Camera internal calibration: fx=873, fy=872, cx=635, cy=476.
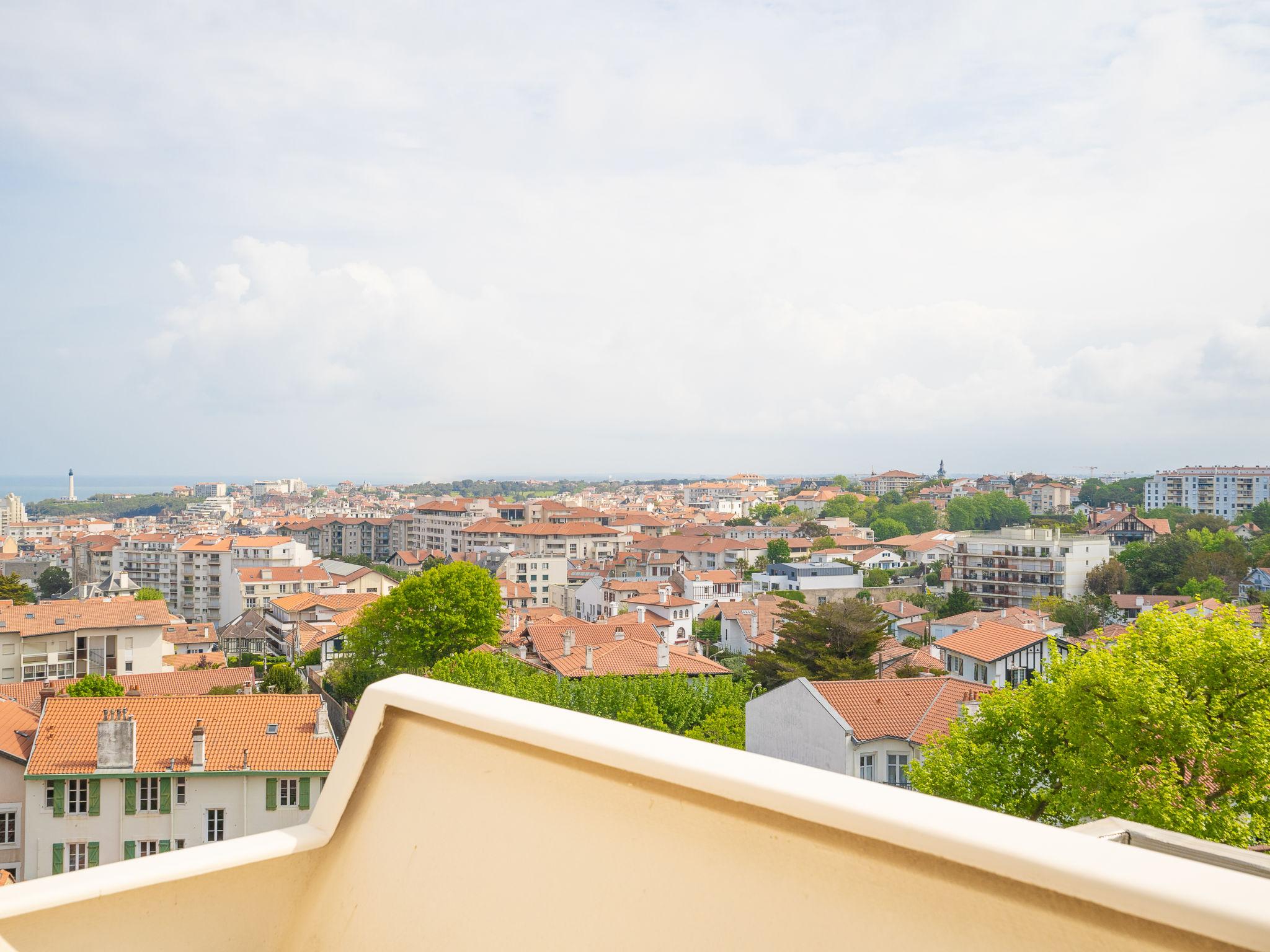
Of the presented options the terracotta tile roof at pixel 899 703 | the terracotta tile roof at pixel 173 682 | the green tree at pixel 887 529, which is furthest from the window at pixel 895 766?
the green tree at pixel 887 529

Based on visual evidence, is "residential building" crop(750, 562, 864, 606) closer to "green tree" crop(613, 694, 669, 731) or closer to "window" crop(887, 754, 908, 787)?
"green tree" crop(613, 694, 669, 731)

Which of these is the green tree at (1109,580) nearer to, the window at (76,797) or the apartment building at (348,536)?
the window at (76,797)

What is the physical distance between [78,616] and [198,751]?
14293mm

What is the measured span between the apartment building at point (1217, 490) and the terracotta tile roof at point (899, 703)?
7337 cm

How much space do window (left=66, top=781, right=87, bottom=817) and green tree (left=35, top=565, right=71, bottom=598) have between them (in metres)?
48.0

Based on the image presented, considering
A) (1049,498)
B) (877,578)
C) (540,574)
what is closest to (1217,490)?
(1049,498)

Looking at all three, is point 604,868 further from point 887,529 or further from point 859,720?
point 887,529

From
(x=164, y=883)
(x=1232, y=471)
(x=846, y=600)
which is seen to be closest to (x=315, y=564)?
(x=846, y=600)

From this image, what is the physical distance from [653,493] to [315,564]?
108456 mm

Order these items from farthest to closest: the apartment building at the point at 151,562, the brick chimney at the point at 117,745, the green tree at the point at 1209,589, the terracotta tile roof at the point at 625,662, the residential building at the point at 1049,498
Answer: the residential building at the point at 1049,498, the apartment building at the point at 151,562, the green tree at the point at 1209,589, the terracotta tile roof at the point at 625,662, the brick chimney at the point at 117,745

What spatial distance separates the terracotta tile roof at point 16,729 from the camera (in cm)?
1263

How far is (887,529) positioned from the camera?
79.4 metres

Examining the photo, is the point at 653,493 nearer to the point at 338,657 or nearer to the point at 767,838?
the point at 338,657

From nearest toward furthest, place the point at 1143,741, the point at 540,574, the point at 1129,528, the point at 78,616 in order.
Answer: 1. the point at 1143,741
2. the point at 78,616
3. the point at 540,574
4. the point at 1129,528
